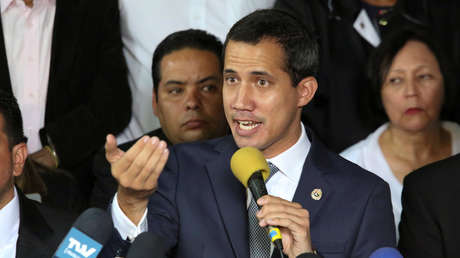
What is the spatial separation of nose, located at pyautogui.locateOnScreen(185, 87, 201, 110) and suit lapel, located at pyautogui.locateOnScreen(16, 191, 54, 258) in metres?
1.18

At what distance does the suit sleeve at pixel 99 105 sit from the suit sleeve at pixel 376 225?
1.76 m

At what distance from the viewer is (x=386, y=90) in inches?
168

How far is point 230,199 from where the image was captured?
2.83 meters

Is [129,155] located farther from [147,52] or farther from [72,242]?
[147,52]

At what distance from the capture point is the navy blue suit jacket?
275cm

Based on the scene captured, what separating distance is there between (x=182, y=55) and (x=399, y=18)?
129 centimetres

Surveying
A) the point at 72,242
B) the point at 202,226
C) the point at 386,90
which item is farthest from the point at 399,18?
the point at 72,242

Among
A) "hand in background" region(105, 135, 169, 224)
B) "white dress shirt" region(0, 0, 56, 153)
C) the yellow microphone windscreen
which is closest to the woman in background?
"white dress shirt" region(0, 0, 56, 153)

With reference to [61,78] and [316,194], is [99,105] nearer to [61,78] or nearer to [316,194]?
[61,78]

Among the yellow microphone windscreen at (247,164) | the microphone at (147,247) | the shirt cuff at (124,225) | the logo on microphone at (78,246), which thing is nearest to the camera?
the logo on microphone at (78,246)

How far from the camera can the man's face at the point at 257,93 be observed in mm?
2855

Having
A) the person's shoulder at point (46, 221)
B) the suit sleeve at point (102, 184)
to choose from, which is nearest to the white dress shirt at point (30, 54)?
the suit sleeve at point (102, 184)

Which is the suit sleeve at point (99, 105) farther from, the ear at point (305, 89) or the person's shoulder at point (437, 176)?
the person's shoulder at point (437, 176)

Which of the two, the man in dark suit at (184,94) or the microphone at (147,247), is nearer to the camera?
the microphone at (147,247)
